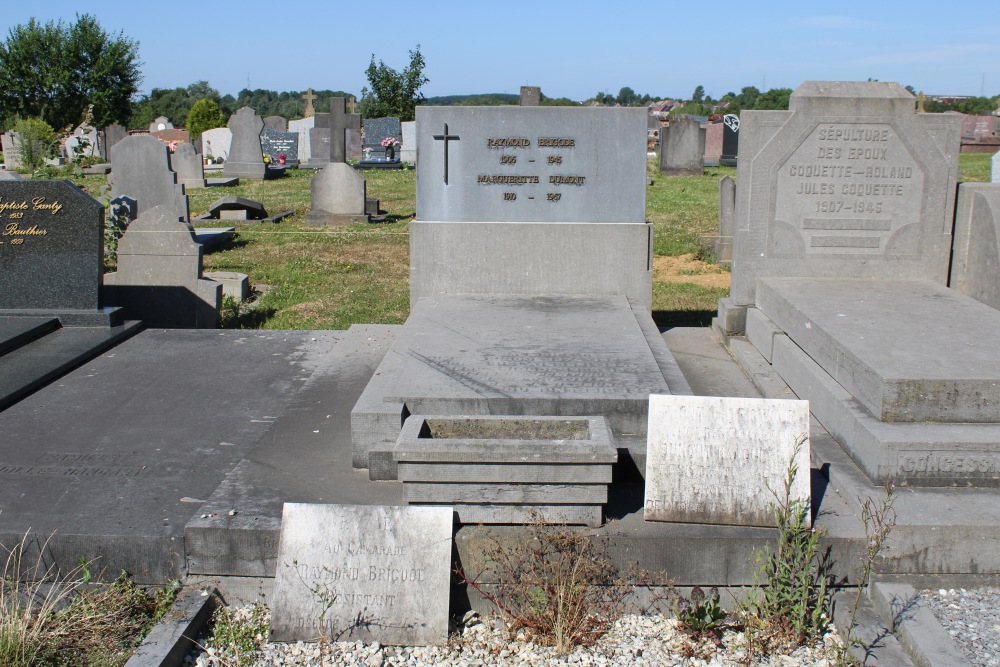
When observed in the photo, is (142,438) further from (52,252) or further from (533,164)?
(533,164)

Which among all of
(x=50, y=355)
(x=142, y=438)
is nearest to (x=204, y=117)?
(x=50, y=355)

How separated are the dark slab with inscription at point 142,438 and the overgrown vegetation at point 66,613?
0.24 feet

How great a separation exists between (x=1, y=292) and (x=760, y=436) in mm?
5167

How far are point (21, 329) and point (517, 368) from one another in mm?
3415

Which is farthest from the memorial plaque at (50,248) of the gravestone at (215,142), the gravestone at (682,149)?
the gravestone at (215,142)

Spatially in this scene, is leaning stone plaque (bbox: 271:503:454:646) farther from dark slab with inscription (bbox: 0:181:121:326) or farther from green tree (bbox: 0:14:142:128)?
green tree (bbox: 0:14:142:128)

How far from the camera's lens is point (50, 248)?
6098mm

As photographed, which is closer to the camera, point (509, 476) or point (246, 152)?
point (509, 476)

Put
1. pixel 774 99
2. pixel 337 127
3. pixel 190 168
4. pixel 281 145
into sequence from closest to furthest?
1. pixel 190 168
2. pixel 337 127
3. pixel 281 145
4. pixel 774 99

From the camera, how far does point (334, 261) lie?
11586 millimetres

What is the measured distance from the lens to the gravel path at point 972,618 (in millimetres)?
3033

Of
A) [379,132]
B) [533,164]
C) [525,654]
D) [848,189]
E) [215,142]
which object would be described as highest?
[379,132]

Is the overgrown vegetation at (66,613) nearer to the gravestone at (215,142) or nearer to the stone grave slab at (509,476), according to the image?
the stone grave slab at (509,476)

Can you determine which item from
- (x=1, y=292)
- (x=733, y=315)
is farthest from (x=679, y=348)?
(x=1, y=292)
